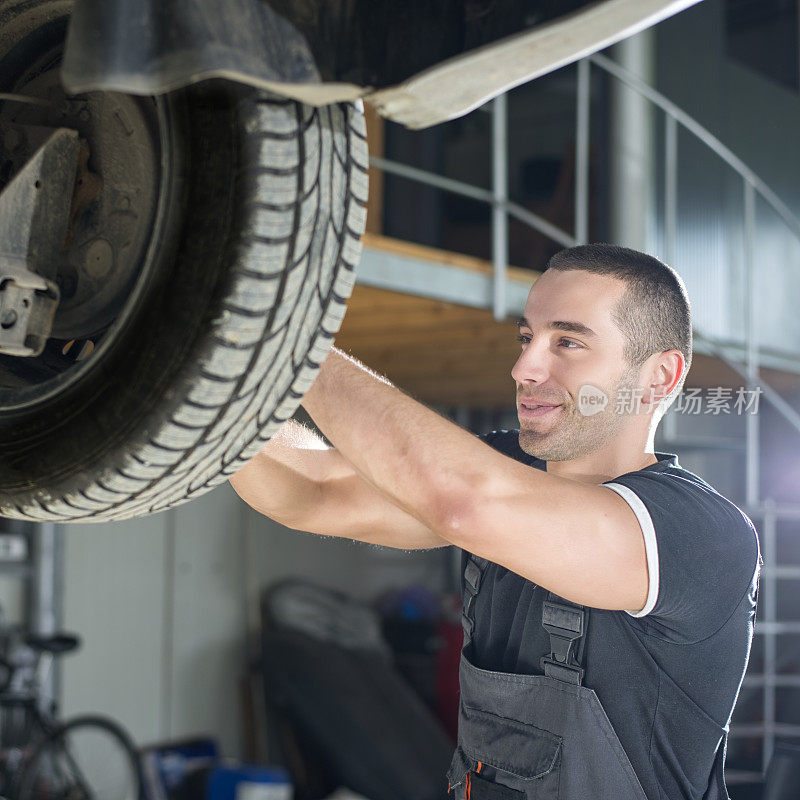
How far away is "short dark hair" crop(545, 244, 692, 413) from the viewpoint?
4.25 ft

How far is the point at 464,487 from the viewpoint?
1070 mm

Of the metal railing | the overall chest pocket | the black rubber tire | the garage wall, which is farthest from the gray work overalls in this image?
the garage wall

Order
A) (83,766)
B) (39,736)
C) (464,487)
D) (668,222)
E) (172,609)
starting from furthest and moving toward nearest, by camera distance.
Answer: (172,609) → (83,766) → (39,736) → (668,222) → (464,487)

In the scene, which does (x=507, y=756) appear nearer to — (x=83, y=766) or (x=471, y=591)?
(x=471, y=591)

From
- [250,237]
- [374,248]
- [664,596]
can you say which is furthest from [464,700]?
[374,248]

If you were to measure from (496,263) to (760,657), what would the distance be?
9.50ft

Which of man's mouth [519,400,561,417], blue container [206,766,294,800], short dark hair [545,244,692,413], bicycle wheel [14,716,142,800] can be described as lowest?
blue container [206,766,294,800]

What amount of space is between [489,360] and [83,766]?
2.43 m

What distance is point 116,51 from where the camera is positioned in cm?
76

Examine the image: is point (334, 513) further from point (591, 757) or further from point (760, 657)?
point (760, 657)

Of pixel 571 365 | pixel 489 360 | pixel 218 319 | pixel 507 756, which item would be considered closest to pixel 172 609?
pixel 489 360

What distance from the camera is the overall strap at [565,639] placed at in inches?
49.2

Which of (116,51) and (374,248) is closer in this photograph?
(116,51)

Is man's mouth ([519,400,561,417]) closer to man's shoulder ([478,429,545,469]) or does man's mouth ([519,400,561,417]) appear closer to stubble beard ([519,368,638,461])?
stubble beard ([519,368,638,461])
